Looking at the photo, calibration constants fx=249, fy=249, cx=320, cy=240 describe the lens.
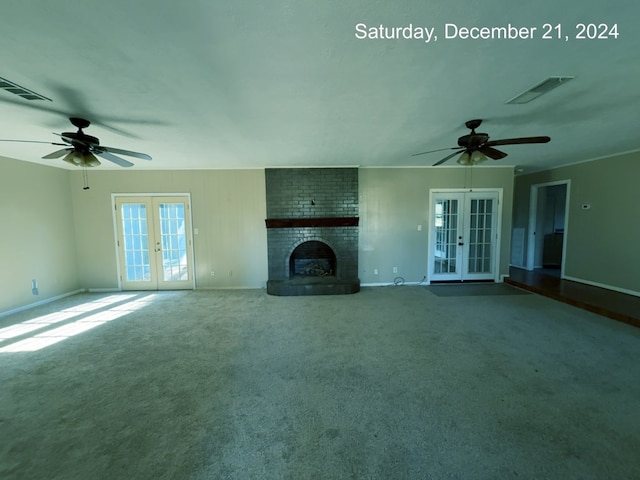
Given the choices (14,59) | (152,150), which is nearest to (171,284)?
(152,150)

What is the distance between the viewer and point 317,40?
5.11 feet

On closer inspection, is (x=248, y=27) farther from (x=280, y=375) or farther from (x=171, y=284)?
(x=171, y=284)

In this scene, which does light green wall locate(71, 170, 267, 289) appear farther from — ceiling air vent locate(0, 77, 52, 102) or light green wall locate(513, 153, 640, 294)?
light green wall locate(513, 153, 640, 294)

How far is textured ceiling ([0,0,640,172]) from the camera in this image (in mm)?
1361

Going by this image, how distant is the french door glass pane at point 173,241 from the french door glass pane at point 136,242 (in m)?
0.36

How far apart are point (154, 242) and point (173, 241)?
1.29 feet

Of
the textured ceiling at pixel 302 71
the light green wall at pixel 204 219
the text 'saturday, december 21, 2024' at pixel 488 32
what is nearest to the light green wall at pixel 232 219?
the light green wall at pixel 204 219

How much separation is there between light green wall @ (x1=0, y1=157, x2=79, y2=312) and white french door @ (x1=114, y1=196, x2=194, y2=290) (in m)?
0.89

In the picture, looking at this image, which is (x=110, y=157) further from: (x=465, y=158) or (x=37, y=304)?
(x=465, y=158)

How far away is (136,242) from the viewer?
541 cm

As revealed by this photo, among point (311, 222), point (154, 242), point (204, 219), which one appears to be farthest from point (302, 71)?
point (154, 242)

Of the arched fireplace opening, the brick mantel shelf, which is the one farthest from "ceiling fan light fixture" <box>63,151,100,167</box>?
the arched fireplace opening

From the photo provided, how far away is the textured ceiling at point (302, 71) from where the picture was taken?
1.36 metres

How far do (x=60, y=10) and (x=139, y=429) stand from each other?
104 inches
